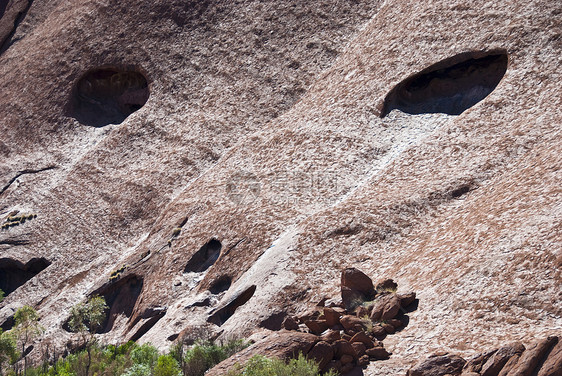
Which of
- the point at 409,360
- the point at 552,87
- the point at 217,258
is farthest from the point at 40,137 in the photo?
the point at 409,360

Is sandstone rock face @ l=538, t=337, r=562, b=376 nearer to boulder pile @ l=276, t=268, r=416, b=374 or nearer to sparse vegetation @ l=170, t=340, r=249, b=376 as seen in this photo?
boulder pile @ l=276, t=268, r=416, b=374

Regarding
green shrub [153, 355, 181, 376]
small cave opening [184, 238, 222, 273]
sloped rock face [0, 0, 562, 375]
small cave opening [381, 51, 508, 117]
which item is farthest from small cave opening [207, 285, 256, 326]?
small cave opening [381, 51, 508, 117]

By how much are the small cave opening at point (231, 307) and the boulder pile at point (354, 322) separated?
4126 mm

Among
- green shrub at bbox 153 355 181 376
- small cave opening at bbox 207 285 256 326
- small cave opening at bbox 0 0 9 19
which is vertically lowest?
small cave opening at bbox 207 285 256 326

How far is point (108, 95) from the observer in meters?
39.2

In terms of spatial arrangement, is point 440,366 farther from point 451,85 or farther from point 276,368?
point 451,85

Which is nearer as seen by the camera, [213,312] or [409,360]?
[409,360]

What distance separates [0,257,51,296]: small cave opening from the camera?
2984 centimetres

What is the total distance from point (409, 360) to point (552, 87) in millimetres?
13051

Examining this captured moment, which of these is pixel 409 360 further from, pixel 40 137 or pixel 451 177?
pixel 40 137

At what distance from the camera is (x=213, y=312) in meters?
20.9

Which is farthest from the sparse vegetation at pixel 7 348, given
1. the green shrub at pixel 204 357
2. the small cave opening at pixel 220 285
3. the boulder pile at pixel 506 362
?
the boulder pile at pixel 506 362

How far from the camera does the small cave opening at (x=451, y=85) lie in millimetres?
25906

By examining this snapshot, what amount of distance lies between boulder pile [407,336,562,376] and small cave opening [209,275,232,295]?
11.0m
